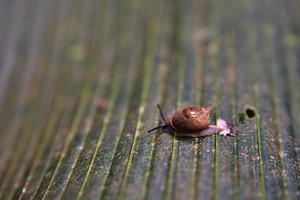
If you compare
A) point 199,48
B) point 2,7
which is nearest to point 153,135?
point 199,48

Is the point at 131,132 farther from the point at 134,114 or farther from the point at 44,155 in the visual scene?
the point at 44,155

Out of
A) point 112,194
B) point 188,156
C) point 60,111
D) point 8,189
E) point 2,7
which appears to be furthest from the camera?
point 2,7

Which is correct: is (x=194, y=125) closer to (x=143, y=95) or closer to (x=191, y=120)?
(x=191, y=120)
